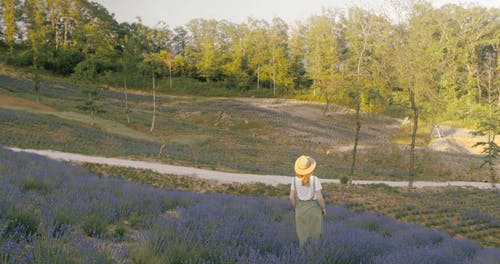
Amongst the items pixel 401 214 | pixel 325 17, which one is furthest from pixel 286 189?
pixel 325 17

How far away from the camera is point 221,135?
39.8 metres

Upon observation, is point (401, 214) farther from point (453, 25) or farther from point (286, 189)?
point (453, 25)

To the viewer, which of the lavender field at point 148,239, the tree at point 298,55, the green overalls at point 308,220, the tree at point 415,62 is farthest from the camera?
the tree at point 298,55

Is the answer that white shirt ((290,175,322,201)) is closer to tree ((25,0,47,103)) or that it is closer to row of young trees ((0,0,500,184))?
row of young trees ((0,0,500,184))

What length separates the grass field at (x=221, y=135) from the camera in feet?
84.6

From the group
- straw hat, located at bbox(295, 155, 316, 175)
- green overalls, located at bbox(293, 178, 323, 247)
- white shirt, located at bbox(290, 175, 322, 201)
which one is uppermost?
straw hat, located at bbox(295, 155, 316, 175)

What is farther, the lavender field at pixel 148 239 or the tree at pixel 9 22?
the tree at pixel 9 22

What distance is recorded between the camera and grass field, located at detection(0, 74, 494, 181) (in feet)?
84.6

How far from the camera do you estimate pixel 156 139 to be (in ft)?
115

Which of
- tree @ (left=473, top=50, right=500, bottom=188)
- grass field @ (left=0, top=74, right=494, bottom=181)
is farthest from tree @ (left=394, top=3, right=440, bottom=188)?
tree @ (left=473, top=50, right=500, bottom=188)

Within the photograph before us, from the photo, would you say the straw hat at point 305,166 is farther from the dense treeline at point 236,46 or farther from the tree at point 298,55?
the tree at point 298,55

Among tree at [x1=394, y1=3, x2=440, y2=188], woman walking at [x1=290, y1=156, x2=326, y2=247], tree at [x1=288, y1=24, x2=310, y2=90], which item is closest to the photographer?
woman walking at [x1=290, y1=156, x2=326, y2=247]

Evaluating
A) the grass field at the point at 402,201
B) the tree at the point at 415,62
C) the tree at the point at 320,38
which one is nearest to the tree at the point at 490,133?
the grass field at the point at 402,201

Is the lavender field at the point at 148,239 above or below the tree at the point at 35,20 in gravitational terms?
below
